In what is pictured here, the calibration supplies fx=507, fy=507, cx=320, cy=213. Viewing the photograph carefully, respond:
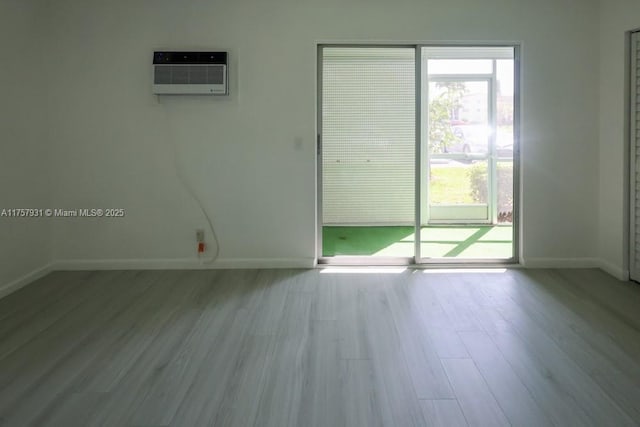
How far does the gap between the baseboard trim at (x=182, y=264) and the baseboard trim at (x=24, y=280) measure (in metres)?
0.18

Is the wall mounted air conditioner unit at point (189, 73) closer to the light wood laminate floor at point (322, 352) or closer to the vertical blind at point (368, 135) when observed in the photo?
the vertical blind at point (368, 135)

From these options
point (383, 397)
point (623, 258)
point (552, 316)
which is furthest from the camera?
point (623, 258)

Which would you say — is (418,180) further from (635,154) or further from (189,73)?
(189,73)

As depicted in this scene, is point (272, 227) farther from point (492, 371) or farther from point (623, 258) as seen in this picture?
point (623, 258)

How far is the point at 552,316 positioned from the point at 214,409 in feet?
7.60

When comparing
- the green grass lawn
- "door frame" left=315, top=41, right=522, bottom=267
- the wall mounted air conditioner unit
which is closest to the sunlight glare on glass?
"door frame" left=315, top=41, right=522, bottom=267

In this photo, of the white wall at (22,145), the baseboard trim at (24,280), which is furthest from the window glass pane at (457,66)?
the baseboard trim at (24,280)

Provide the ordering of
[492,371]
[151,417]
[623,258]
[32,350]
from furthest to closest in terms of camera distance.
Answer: [623,258], [32,350], [492,371], [151,417]

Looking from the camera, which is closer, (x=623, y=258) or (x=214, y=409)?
(x=214, y=409)

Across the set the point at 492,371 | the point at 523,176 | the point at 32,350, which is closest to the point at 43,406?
the point at 32,350

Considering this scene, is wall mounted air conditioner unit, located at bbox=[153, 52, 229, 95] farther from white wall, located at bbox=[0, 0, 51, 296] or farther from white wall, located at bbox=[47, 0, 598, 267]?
white wall, located at bbox=[0, 0, 51, 296]

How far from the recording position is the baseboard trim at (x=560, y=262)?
464cm

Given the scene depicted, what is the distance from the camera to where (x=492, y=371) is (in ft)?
8.37

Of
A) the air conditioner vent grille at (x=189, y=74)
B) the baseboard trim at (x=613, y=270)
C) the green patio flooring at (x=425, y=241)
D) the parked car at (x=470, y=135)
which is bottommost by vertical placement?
the baseboard trim at (x=613, y=270)
